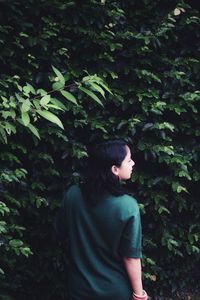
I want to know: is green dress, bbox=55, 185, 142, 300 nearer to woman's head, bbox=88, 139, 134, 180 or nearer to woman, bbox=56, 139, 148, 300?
woman, bbox=56, 139, 148, 300

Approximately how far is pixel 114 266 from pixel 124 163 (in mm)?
657

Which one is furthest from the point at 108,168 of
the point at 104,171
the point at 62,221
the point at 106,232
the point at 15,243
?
the point at 15,243

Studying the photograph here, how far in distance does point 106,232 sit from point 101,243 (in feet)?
0.30

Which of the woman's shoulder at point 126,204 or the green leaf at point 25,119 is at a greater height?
the green leaf at point 25,119

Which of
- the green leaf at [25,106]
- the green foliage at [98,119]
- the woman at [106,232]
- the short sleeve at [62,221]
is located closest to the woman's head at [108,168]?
the woman at [106,232]

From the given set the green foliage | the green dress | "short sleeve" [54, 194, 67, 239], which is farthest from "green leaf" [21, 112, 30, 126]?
the green foliage

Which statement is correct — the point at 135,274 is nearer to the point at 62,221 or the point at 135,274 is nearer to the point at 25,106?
the point at 62,221

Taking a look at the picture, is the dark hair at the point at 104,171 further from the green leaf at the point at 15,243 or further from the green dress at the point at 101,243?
the green leaf at the point at 15,243

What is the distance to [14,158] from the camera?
11.7 feet

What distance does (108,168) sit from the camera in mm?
2658

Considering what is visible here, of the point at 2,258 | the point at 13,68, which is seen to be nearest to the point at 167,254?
the point at 2,258

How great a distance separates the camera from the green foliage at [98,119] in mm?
3588

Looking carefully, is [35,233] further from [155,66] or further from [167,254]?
[155,66]

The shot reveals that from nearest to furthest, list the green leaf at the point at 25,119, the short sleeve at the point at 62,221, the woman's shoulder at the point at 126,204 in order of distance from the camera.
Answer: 1. the green leaf at the point at 25,119
2. the woman's shoulder at the point at 126,204
3. the short sleeve at the point at 62,221
